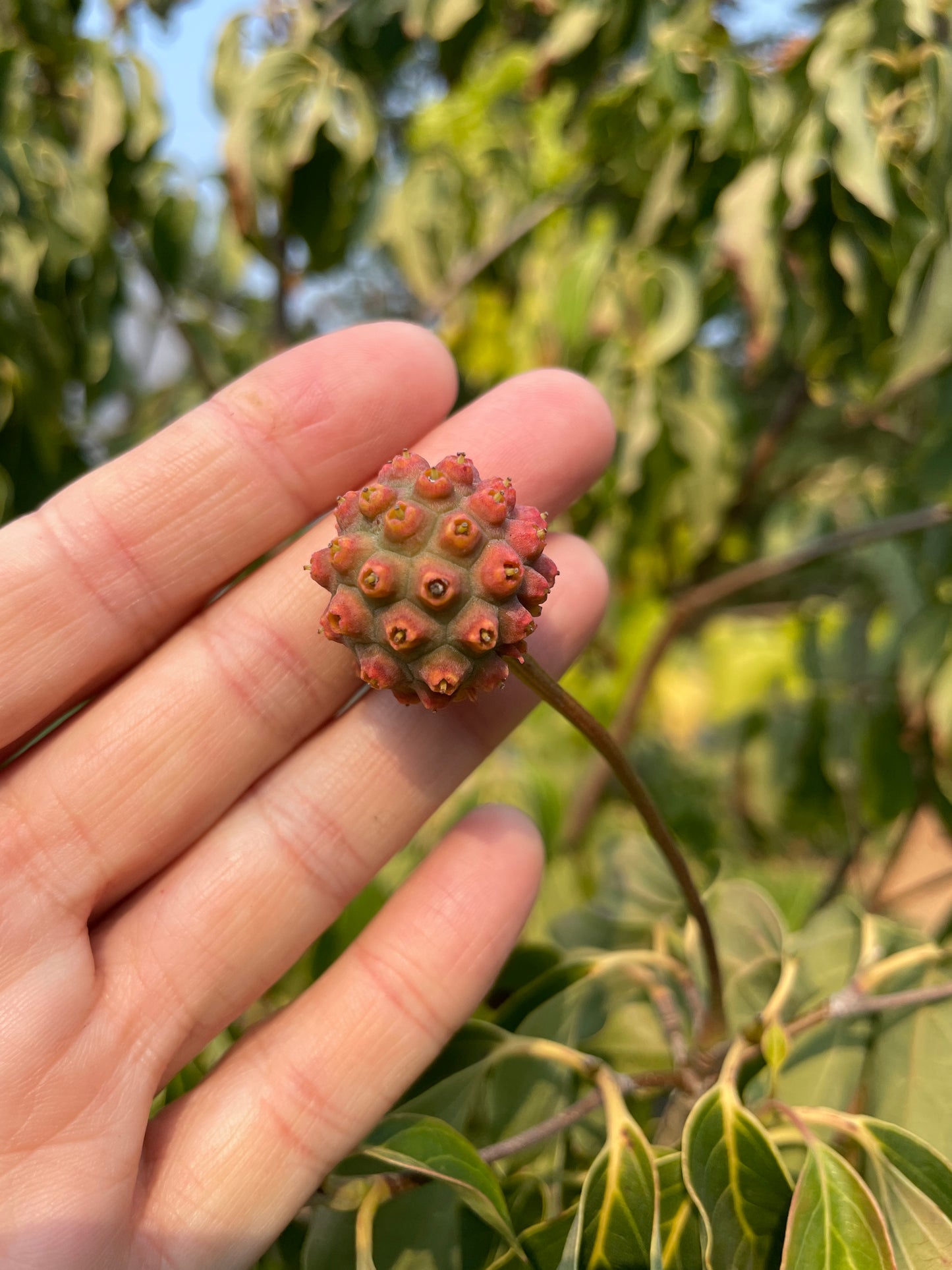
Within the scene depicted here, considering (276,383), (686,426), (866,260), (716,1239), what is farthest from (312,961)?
(866,260)

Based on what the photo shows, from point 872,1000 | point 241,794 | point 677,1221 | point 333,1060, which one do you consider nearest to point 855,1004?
point 872,1000

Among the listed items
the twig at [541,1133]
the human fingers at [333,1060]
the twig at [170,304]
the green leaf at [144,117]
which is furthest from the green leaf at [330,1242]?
the green leaf at [144,117]

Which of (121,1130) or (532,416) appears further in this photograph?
(532,416)

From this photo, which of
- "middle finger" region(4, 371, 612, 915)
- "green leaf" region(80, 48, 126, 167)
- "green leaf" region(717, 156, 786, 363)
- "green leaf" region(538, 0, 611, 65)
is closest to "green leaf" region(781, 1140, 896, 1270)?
"middle finger" region(4, 371, 612, 915)

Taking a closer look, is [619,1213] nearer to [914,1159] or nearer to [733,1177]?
[733,1177]

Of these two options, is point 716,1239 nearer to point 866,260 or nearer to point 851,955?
point 851,955

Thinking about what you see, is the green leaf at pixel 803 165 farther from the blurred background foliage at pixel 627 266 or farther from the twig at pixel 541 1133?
the twig at pixel 541 1133

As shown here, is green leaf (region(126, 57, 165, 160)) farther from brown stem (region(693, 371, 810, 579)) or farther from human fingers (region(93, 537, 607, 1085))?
brown stem (region(693, 371, 810, 579))
